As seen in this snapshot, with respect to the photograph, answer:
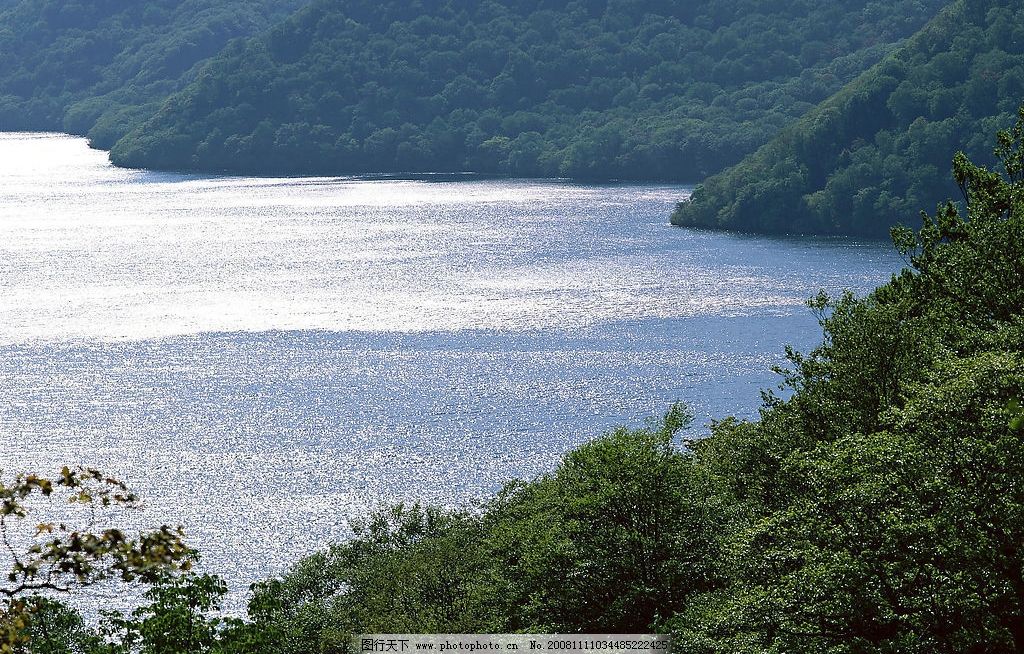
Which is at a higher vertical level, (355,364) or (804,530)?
(804,530)

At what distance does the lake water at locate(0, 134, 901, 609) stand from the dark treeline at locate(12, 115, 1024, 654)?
107ft

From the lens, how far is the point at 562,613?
1511 inches

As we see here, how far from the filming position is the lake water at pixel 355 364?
316 feet

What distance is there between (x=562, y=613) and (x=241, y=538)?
164 feet

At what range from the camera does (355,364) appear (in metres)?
133

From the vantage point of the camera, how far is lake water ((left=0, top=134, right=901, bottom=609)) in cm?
9625

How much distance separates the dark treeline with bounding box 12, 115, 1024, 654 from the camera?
2522cm

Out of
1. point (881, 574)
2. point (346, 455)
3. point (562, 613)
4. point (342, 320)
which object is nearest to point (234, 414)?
point (346, 455)

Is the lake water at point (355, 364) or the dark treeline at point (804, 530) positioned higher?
the dark treeline at point (804, 530)

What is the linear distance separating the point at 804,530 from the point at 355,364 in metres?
108

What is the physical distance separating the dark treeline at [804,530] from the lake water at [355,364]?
32.5 m

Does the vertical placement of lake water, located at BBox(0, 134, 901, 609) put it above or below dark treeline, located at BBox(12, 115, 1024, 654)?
below

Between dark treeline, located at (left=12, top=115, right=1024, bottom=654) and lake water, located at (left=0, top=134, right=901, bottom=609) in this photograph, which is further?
lake water, located at (left=0, top=134, right=901, bottom=609)

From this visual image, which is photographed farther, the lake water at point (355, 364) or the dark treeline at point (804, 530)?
the lake water at point (355, 364)
